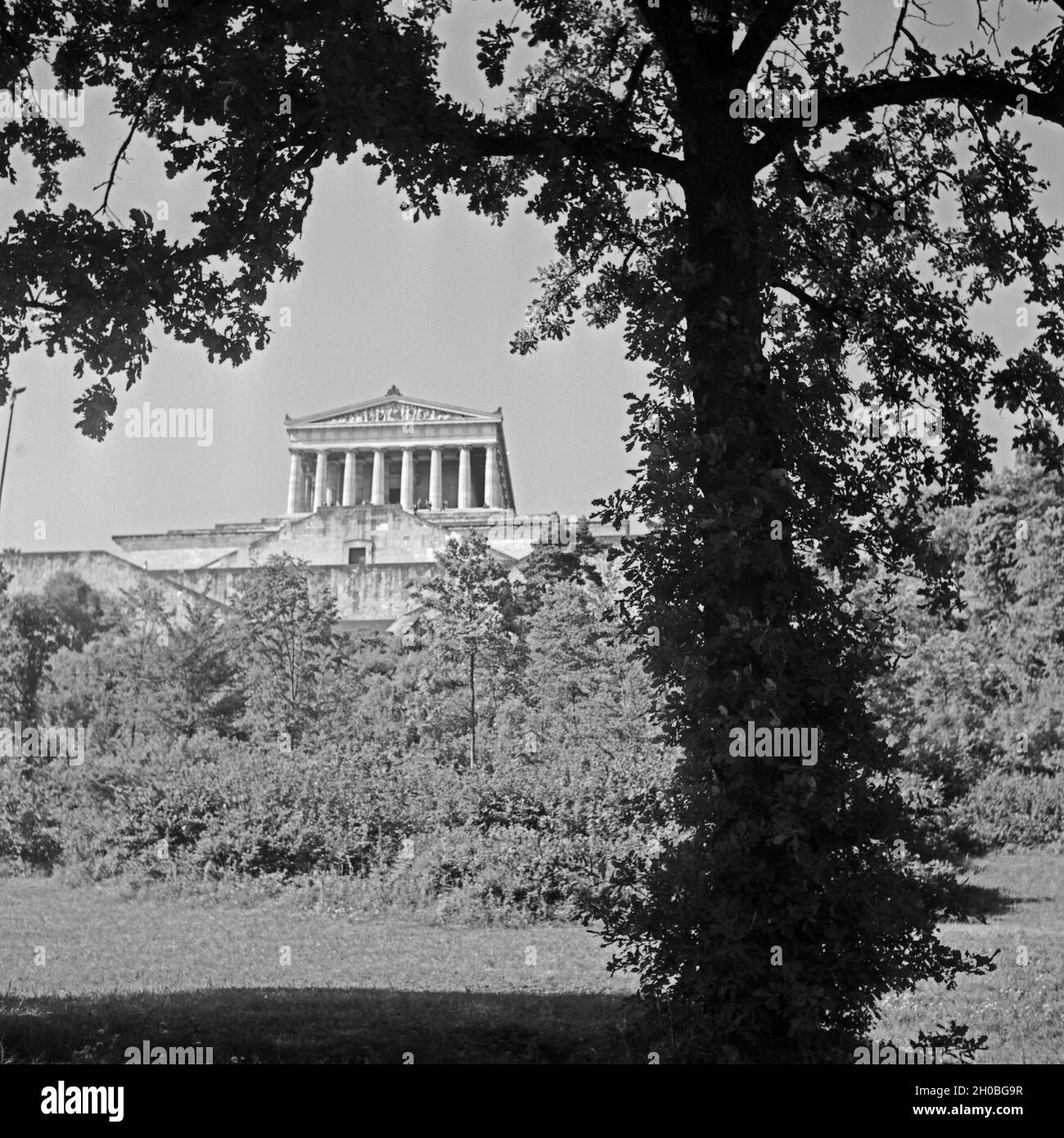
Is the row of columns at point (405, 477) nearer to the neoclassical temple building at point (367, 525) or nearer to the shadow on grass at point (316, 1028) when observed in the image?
the neoclassical temple building at point (367, 525)

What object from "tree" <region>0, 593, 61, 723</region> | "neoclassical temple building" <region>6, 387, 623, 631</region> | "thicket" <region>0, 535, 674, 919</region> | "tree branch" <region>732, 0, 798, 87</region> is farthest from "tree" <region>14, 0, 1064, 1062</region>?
"tree" <region>0, 593, 61, 723</region>

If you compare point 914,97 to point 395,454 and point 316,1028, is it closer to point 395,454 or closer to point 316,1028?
point 316,1028

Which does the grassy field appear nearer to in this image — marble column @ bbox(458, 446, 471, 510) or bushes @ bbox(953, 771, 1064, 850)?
bushes @ bbox(953, 771, 1064, 850)

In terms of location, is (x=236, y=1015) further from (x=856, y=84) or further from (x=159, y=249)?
(x=856, y=84)

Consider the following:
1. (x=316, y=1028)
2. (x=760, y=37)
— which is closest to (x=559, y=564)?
(x=316, y=1028)

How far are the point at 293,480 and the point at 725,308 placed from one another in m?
96.7

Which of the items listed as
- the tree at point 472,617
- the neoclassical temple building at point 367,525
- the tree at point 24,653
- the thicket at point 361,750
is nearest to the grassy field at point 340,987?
the thicket at point 361,750

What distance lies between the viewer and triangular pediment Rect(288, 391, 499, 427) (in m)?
102

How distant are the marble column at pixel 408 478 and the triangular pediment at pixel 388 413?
321cm

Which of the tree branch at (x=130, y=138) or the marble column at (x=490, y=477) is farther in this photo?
the marble column at (x=490, y=477)

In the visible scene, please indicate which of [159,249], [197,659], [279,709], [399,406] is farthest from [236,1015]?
[399,406]

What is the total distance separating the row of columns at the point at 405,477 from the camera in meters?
99.2

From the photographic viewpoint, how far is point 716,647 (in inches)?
305
